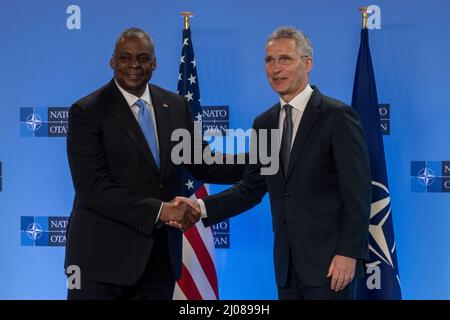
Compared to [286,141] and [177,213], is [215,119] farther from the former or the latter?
[286,141]

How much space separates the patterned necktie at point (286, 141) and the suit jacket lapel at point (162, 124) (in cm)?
66

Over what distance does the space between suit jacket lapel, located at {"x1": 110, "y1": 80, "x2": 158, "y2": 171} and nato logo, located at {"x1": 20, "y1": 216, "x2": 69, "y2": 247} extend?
7.32 ft

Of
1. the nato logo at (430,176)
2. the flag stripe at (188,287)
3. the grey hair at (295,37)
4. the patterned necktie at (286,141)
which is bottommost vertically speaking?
the flag stripe at (188,287)

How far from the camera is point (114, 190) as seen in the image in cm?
360

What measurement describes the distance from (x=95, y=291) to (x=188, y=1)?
2.82 meters

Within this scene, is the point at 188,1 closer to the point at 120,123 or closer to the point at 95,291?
the point at 120,123

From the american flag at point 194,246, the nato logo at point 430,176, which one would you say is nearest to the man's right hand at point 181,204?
the american flag at point 194,246

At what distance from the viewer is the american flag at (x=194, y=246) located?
5004 mm

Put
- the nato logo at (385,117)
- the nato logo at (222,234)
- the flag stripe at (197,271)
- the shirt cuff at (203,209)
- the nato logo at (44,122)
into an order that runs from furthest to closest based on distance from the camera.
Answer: the nato logo at (44,122)
the nato logo at (222,234)
the nato logo at (385,117)
the flag stripe at (197,271)
the shirt cuff at (203,209)

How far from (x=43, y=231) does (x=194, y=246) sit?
1.43m

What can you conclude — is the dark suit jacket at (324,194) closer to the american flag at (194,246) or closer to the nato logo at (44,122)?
the american flag at (194,246)

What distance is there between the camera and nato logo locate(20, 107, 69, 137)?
564cm

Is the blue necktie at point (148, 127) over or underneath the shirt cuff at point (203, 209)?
over

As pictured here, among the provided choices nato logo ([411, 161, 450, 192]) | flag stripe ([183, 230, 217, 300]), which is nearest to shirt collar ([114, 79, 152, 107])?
flag stripe ([183, 230, 217, 300])
